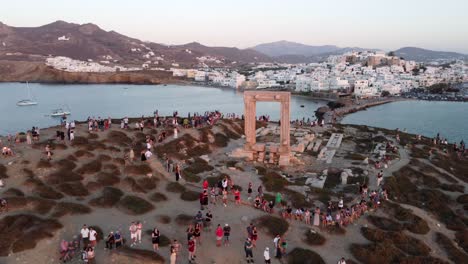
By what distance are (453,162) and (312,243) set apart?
30.2m

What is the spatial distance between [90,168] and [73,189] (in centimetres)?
361

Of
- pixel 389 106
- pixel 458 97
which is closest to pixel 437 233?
pixel 389 106

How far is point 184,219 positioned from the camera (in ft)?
75.7

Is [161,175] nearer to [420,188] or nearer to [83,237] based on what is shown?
[83,237]

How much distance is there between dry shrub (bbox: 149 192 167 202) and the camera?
2609cm

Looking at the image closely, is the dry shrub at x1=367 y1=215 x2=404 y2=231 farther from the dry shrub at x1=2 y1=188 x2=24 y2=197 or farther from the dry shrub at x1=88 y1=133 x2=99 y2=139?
the dry shrub at x1=88 y1=133 x2=99 y2=139

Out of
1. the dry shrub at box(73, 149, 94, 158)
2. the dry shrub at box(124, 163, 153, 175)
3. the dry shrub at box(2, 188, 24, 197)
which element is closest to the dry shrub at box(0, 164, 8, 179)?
the dry shrub at box(2, 188, 24, 197)

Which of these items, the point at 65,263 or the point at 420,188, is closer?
the point at 65,263

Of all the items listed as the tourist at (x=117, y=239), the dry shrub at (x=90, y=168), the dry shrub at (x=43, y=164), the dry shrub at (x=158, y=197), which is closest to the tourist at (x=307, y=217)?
the dry shrub at (x=158, y=197)

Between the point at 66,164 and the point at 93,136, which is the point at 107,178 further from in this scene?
the point at 93,136

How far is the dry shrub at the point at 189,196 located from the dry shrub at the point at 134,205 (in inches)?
96.9

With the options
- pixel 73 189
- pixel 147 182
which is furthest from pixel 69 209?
pixel 147 182

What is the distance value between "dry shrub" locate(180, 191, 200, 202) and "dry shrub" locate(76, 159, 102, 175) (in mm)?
7209

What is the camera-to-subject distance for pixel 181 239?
21062mm
